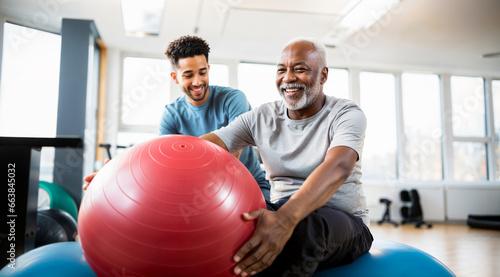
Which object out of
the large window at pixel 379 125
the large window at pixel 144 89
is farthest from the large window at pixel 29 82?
the large window at pixel 379 125

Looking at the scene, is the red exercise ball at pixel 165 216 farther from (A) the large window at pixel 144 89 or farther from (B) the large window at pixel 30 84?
(A) the large window at pixel 144 89

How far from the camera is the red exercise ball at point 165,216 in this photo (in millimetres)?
944

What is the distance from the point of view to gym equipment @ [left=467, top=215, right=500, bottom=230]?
5527 mm

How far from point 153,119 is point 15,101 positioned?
2.15m

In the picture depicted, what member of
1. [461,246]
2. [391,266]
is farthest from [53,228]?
[461,246]

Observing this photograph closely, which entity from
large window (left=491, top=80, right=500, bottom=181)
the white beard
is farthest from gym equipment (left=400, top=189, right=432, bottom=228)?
the white beard

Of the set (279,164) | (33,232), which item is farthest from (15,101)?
(279,164)

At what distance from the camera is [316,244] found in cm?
118

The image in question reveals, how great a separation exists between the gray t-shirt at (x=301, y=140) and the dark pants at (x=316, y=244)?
6.1 inches

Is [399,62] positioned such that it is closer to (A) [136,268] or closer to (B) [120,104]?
(B) [120,104]

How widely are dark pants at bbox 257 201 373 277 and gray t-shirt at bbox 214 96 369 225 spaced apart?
154 millimetres

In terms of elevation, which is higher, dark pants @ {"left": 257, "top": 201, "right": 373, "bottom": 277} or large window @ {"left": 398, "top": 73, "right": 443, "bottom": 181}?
large window @ {"left": 398, "top": 73, "right": 443, "bottom": 181}

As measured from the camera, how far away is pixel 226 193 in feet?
3.40

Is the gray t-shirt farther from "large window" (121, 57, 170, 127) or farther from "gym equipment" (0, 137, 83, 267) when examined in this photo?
"large window" (121, 57, 170, 127)
